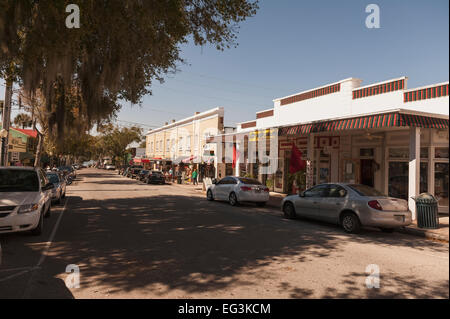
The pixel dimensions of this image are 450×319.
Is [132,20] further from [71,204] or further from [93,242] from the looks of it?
[71,204]

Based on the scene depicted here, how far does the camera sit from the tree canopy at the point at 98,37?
752 centimetres

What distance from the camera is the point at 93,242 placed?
721cm

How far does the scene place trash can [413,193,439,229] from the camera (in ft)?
30.9

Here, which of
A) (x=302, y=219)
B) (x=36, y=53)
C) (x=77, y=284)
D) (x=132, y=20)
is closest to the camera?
(x=77, y=284)

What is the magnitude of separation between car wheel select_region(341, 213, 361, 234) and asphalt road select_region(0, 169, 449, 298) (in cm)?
30

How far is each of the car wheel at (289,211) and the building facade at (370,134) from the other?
12.6 feet

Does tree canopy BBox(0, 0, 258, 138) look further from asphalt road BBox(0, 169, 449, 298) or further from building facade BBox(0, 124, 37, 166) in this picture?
building facade BBox(0, 124, 37, 166)

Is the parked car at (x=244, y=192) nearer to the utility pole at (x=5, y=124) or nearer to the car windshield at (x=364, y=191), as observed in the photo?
the car windshield at (x=364, y=191)

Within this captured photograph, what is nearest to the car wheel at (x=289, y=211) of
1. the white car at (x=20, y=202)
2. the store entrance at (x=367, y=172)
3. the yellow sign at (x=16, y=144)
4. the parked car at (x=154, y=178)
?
the store entrance at (x=367, y=172)

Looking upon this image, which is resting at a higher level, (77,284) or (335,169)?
(335,169)

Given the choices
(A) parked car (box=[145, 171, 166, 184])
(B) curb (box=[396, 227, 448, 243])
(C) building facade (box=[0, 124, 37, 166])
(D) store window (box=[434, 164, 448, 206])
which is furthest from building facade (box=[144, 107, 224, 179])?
(B) curb (box=[396, 227, 448, 243])

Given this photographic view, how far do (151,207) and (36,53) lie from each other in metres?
7.40
